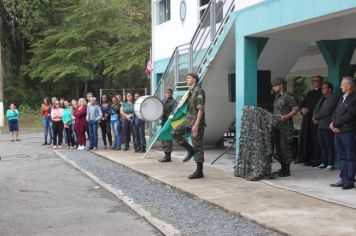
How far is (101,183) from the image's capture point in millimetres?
9836

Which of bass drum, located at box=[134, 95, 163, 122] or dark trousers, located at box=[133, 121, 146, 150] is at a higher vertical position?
bass drum, located at box=[134, 95, 163, 122]

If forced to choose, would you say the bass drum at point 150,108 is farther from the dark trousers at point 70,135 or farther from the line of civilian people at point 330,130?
the dark trousers at point 70,135

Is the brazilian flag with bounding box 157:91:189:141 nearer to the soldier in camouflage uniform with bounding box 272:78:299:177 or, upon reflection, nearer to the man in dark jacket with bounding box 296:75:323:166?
the soldier in camouflage uniform with bounding box 272:78:299:177

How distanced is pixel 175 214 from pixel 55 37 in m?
28.4

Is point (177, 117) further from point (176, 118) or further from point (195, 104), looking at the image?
point (195, 104)

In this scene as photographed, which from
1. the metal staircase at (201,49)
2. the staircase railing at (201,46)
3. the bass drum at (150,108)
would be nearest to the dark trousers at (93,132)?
the metal staircase at (201,49)

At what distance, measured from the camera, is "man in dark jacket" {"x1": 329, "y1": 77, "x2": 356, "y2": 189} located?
8.09 meters

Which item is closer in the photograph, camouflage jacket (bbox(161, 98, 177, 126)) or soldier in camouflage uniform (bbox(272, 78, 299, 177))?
soldier in camouflage uniform (bbox(272, 78, 299, 177))

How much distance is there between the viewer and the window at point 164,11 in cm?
1835

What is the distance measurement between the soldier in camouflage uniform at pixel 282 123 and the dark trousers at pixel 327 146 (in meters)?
0.91

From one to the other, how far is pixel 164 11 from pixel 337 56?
29.4ft

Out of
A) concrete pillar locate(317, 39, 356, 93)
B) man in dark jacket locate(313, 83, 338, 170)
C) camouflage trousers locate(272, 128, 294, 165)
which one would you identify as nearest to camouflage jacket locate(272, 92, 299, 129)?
camouflage trousers locate(272, 128, 294, 165)

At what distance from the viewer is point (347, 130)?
8.16m

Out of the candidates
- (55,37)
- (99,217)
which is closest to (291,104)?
(99,217)
